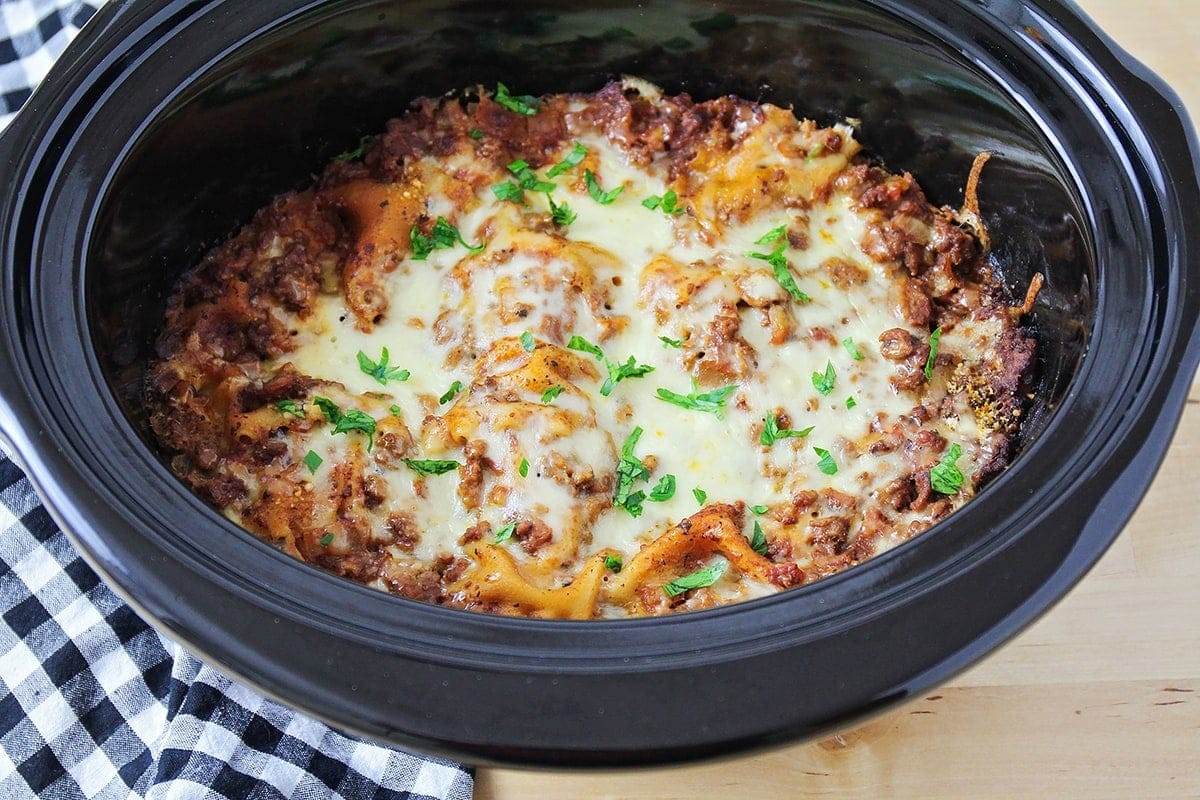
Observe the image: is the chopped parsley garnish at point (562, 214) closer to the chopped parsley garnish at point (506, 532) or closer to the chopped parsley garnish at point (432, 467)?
the chopped parsley garnish at point (432, 467)

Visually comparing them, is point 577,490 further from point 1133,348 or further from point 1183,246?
point 1183,246

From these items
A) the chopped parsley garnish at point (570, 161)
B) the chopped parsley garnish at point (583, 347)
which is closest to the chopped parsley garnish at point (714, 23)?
the chopped parsley garnish at point (570, 161)

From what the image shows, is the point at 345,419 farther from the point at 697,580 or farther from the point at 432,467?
the point at 697,580

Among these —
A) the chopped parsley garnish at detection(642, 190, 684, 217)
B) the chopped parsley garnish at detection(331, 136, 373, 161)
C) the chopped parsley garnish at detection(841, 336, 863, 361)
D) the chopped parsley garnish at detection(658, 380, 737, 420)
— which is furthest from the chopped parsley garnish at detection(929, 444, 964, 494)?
A: the chopped parsley garnish at detection(331, 136, 373, 161)

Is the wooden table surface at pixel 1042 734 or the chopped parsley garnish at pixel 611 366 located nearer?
the wooden table surface at pixel 1042 734

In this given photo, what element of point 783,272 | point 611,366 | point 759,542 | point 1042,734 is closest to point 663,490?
point 759,542

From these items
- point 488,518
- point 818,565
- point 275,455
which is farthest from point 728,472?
point 275,455

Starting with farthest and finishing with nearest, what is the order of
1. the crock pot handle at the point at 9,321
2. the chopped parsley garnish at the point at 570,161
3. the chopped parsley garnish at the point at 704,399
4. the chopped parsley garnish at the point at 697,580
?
the chopped parsley garnish at the point at 570,161, the chopped parsley garnish at the point at 704,399, the chopped parsley garnish at the point at 697,580, the crock pot handle at the point at 9,321
